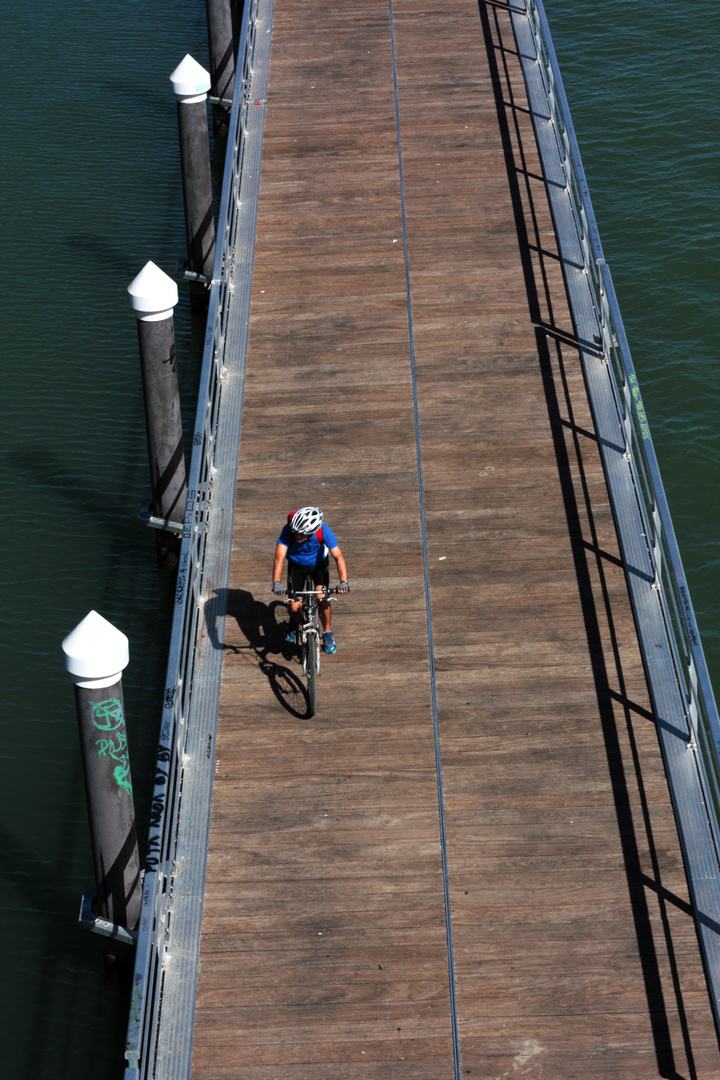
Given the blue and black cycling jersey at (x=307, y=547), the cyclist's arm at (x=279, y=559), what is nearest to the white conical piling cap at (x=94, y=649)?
the cyclist's arm at (x=279, y=559)

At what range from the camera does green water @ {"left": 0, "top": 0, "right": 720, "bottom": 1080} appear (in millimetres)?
11594

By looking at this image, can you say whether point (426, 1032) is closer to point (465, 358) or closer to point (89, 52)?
point (465, 358)

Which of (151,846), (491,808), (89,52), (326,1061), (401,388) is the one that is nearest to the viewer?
(326,1061)

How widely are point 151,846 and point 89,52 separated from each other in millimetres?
20500

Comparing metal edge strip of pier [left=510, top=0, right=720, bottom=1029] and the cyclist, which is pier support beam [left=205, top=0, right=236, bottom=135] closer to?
metal edge strip of pier [left=510, top=0, right=720, bottom=1029]

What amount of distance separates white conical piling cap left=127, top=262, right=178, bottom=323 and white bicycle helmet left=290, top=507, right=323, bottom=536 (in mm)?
3402

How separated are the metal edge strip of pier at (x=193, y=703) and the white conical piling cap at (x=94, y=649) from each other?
43.4 inches

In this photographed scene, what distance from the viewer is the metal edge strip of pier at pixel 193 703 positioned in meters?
8.22

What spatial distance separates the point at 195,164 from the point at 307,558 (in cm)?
884

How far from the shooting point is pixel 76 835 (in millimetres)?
11945

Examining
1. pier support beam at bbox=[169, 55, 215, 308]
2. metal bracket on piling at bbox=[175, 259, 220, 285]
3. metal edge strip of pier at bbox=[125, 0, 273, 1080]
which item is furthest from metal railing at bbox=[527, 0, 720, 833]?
metal bracket on piling at bbox=[175, 259, 220, 285]

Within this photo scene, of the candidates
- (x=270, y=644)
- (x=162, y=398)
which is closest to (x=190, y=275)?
(x=162, y=398)

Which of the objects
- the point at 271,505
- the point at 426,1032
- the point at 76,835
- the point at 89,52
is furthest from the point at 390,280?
the point at 89,52

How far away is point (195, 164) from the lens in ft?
55.9
